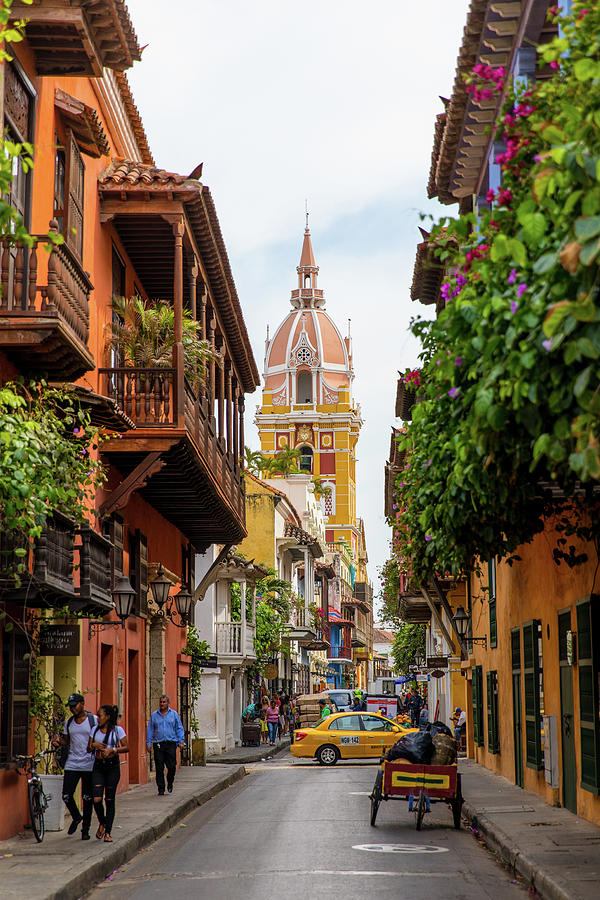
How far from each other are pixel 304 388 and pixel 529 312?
10795 centimetres

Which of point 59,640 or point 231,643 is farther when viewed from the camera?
point 231,643

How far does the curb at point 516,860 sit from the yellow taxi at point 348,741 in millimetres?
16001

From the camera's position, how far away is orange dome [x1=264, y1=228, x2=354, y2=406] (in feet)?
370

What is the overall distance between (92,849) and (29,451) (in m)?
4.87

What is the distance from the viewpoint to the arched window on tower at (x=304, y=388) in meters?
114

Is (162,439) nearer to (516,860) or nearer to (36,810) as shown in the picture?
(36,810)

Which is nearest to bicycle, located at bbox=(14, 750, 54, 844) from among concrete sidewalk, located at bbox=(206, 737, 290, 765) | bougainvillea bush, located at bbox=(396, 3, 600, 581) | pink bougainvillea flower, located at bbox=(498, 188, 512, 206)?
bougainvillea bush, located at bbox=(396, 3, 600, 581)

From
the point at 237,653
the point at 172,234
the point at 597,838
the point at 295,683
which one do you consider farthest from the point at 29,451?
the point at 295,683

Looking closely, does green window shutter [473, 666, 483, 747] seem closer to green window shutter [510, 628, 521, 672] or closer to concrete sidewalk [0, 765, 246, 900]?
green window shutter [510, 628, 521, 672]

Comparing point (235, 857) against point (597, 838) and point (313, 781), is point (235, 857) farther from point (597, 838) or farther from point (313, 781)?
point (313, 781)

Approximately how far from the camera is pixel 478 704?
28.9m

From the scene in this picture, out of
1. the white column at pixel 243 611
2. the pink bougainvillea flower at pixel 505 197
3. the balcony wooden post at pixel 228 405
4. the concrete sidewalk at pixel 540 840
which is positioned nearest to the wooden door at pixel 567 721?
the concrete sidewalk at pixel 540 840

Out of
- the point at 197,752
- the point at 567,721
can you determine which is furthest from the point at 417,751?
the point at 197,752

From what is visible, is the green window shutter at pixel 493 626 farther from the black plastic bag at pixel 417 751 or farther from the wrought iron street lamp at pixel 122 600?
the black plastic bag at pixel 417 751
